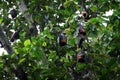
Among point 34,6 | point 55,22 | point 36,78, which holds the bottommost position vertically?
point 36,78

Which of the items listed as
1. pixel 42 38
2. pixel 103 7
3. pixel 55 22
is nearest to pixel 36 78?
pixel 42 38

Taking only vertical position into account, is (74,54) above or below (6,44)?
below

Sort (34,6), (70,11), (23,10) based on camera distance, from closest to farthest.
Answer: (70,11) → (34,6) → (23,10)

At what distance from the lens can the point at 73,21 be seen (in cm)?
533

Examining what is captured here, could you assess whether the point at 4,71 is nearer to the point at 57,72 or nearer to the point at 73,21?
the point at 57,72

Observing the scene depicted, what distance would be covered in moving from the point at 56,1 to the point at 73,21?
3.22 meters

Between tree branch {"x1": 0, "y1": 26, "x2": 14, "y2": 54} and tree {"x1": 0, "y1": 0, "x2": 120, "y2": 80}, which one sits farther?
tree branch {"x1": 0, "y1": 26, "x2": 14, "y2": 54}

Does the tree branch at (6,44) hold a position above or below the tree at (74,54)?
above

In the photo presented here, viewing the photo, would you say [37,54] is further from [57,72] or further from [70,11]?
[70,11]

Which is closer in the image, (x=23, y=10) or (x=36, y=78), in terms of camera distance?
(x=36, y=78)

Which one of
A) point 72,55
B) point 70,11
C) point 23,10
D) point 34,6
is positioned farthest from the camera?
point 23,10

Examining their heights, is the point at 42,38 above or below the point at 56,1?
below

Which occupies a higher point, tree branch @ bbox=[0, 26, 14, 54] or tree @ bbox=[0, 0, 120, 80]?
tree branch @ bbox=[0, 26, 14, 54]

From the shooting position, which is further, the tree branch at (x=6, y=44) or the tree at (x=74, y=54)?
the tree branch at (x=6, y=44)
